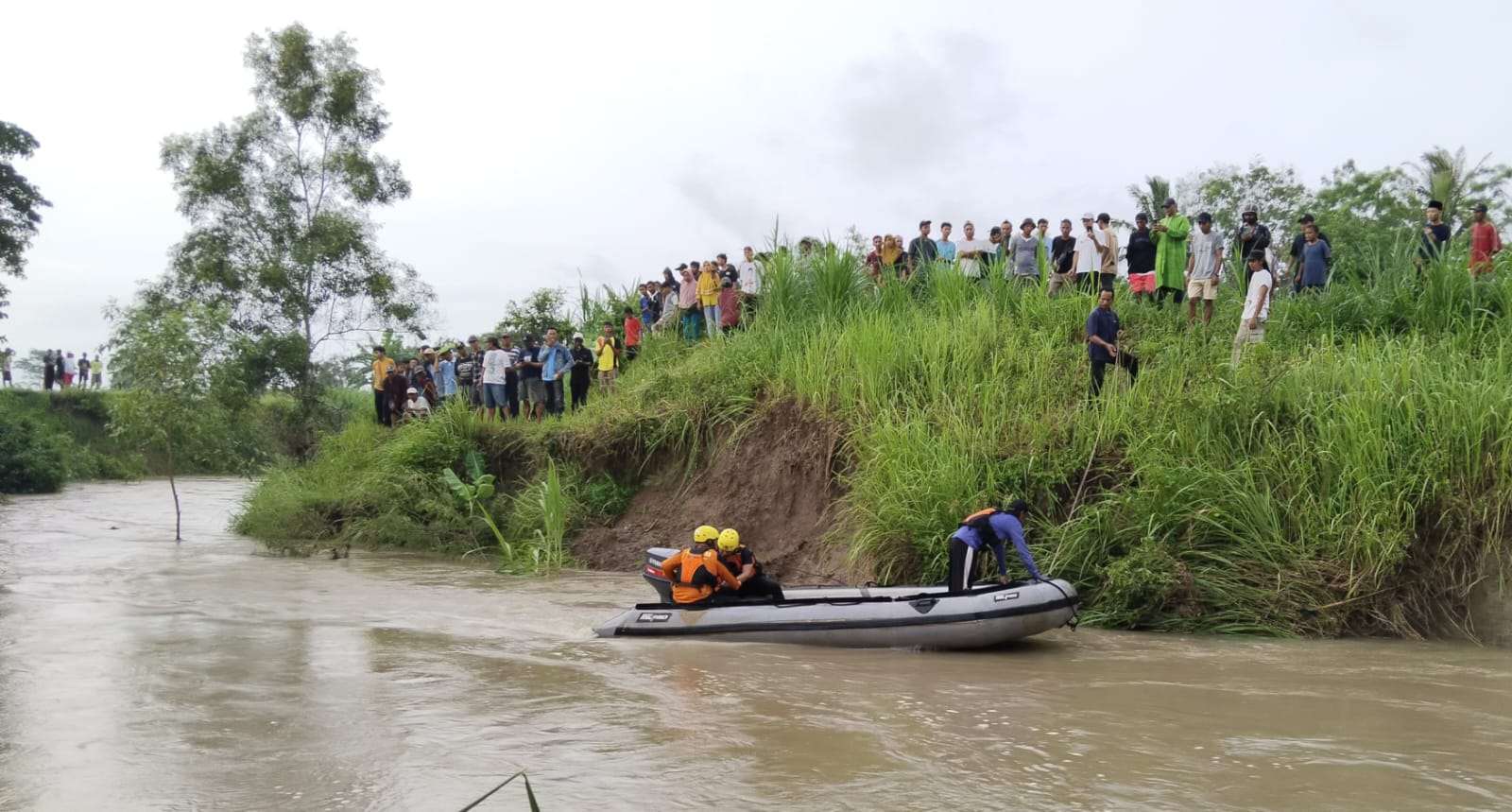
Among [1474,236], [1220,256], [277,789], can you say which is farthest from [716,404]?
[277,789]

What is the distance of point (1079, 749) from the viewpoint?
23.0 ft

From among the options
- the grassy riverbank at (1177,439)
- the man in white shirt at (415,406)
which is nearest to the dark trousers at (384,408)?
the man in white shirt at (415,406)

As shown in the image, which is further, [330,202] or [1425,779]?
[330,202]

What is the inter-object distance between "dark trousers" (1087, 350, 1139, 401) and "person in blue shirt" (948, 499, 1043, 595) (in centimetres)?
280

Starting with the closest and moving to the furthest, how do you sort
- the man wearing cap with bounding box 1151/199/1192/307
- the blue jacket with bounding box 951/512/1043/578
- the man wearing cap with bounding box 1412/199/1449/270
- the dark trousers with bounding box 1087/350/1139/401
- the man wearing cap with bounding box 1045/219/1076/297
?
the blue jacket with bounding box 951/512/1043/578 → the dark trousers with bounding box 1087/350/1139/401 → the man wearing cap with bounding box 1412/199/1449/270 → the man wearing cap with bounding box 1151/199/1192/307 → the man wearing cap with bounding box 1045/219/1076/297

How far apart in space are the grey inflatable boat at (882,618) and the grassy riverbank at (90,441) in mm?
15147

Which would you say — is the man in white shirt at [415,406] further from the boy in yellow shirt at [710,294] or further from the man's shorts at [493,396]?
the boy in yellow shirt at [710,294]

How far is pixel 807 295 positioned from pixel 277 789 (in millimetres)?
12065

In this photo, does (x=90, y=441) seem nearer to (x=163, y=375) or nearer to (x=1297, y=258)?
(x=163, y=375)

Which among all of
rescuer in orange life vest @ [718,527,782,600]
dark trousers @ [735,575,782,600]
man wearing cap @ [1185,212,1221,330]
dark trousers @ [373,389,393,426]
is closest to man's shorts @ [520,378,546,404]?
dark trousers @ [373,389,393,426]

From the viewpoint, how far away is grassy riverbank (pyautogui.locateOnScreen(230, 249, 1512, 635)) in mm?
10469

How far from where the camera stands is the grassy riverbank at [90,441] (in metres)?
25.7

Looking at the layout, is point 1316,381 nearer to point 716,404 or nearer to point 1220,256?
point 1220,256

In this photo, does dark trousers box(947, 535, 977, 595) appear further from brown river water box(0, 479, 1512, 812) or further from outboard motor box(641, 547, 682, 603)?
outboard motor box(641, 547, 682, 603)
